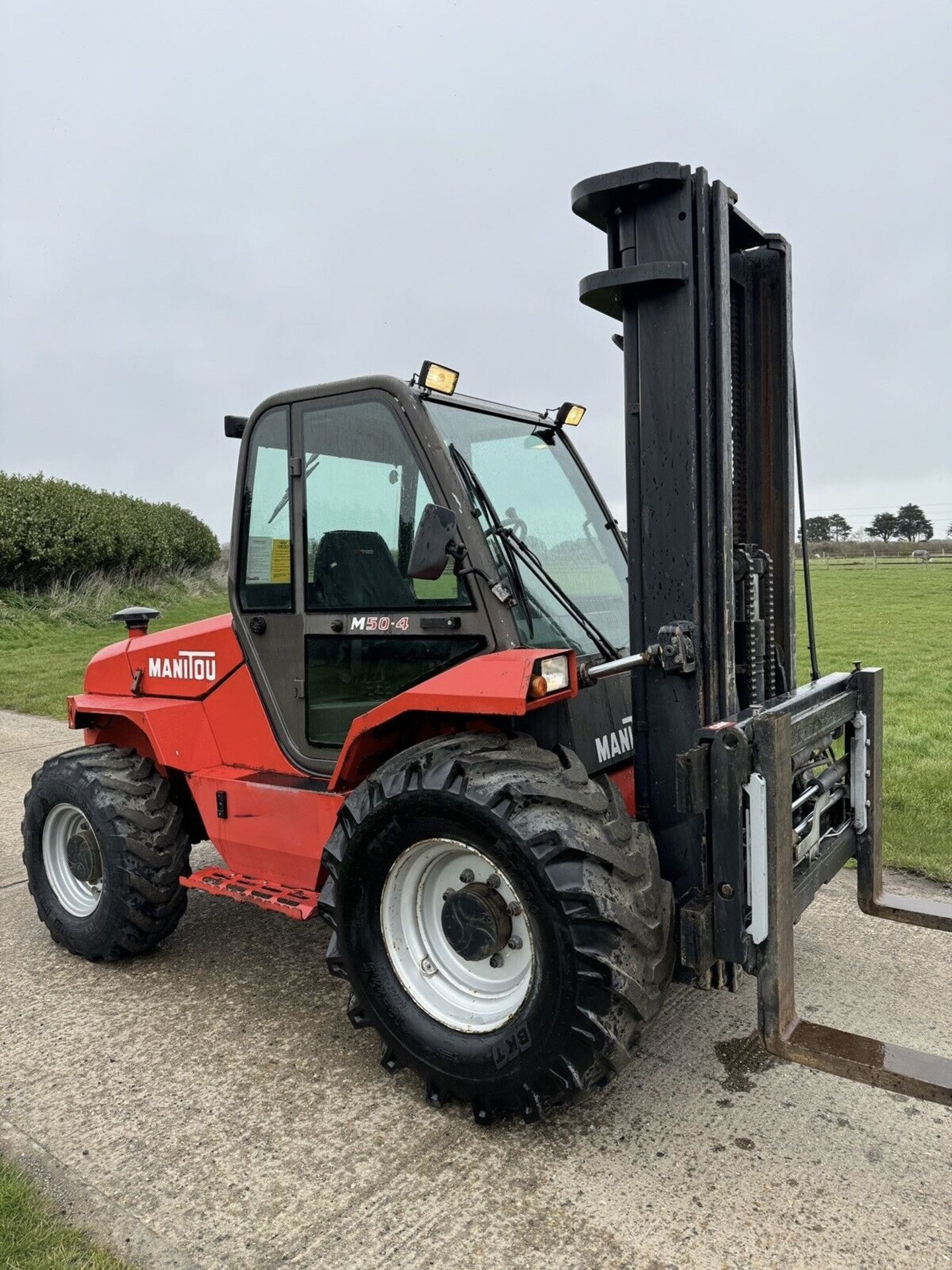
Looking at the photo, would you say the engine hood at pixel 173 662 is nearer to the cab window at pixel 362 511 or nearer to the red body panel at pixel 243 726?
the red body panel at pixel 243 726

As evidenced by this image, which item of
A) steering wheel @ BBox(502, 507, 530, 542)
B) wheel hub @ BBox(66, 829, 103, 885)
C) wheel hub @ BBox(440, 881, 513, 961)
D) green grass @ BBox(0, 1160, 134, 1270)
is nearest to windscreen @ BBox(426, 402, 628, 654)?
steering wheel @ BBox(502, 507, 530, 542)

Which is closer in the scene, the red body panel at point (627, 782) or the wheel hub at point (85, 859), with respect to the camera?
the red body panel at point (627, 782)

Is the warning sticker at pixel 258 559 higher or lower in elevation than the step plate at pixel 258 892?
higher

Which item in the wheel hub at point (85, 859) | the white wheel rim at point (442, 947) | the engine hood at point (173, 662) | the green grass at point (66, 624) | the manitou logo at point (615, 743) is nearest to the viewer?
the white wheel rim at point (442, 947)

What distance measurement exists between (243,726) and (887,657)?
11.5 meters

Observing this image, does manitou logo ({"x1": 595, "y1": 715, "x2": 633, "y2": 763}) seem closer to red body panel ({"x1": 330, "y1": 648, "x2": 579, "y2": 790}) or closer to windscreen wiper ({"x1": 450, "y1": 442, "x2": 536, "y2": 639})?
red body panel ({"x1": 330, "y1": 648, "x2": 579, "y2": 790})

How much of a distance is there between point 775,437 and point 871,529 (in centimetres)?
7015

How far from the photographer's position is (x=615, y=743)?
361 centimetres

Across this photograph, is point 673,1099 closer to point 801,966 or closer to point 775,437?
point 801,966

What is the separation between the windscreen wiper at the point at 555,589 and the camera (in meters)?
3.47

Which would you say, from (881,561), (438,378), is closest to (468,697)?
(438,378)

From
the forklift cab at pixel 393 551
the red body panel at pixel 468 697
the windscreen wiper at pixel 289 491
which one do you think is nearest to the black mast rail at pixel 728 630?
the red body panel at pixel 468 697

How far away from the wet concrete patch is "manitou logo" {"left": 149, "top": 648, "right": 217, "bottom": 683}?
2.47 m

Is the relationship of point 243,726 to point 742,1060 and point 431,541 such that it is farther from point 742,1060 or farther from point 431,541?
point 742,1060
